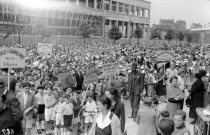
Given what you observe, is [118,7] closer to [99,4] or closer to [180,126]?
[99,4]

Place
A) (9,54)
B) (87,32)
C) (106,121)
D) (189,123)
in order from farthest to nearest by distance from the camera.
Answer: (87,32)
(189,123)
(9,54)
(106,121)

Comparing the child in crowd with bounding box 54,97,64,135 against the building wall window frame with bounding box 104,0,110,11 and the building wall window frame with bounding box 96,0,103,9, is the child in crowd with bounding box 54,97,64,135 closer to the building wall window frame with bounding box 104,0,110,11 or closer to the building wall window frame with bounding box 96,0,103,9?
the building wall window frame with bounding box 96,0,103,9

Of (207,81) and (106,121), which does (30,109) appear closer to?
(106,121)

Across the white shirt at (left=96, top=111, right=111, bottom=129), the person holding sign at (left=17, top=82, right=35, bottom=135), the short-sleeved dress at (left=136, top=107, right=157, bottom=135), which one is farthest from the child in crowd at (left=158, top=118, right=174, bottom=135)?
the person holding sign at (left=17, top=82, right=35, bottom=135)

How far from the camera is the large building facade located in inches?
2002

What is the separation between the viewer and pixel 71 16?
6359cm

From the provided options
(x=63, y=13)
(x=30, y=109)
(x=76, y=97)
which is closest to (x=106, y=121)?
(x=30, y=109)

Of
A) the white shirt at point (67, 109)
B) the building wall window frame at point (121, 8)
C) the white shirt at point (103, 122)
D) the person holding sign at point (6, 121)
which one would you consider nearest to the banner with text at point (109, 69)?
the white shirt at point (67, 109)

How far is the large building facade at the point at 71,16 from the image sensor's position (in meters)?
50.8

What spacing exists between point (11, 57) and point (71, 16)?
55.8 metres

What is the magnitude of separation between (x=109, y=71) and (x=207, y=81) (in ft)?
9.19

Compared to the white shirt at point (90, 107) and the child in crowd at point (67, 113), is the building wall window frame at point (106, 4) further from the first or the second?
the child in crowd at point (67, 113)

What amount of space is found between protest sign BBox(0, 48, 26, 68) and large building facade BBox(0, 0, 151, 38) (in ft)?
124

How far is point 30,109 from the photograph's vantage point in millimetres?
7633
